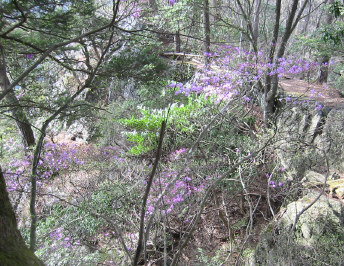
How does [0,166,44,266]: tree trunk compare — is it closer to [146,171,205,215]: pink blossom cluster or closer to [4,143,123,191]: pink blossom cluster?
[146,171,205,215]: pink blossom cluster

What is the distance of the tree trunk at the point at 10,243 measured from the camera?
3.53 ft

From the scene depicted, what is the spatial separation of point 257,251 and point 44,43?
14.0 feet

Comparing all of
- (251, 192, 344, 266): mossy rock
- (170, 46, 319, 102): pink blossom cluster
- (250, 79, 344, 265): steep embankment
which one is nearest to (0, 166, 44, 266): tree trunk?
(250, 79, 344, 265): steep embankment

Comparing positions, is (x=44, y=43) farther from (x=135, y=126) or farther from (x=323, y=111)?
(x=323, y=111)

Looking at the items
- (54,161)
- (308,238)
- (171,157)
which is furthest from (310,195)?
(54,161)

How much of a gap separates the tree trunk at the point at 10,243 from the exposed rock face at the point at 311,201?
196 centimetres

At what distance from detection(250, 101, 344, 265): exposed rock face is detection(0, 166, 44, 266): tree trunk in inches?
77.0

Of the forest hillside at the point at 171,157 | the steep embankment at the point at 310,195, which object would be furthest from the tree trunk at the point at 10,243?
the steep embankment at the point at 310,195

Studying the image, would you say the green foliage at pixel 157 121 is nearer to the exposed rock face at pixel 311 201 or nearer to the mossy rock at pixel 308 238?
the exposed rock face at pixel 311 201

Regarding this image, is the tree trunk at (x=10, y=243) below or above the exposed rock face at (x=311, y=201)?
above

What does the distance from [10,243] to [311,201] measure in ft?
13.7

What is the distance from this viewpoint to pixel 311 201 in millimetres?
4188

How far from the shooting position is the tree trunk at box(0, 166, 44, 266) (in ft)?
3.53

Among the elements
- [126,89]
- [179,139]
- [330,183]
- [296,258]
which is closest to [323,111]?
[330,183]
